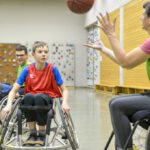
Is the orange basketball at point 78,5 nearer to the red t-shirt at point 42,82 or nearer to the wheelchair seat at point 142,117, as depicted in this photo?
the red t-shirt at point 42,82

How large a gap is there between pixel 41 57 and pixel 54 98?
1.42ft

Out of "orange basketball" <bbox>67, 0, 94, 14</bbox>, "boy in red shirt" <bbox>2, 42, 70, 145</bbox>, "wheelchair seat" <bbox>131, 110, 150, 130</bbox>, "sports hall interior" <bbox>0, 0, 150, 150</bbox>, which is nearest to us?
"wheelchair seat" <bbox>131, 110, 150, 130</bbox>

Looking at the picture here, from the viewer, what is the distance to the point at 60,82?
11.7 ft

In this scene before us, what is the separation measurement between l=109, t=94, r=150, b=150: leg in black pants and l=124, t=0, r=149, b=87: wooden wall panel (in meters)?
6.58

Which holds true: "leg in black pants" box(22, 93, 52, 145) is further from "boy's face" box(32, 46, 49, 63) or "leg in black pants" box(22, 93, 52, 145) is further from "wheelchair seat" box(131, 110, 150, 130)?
"wheelchair seat" box(131, 110, 150, 130)

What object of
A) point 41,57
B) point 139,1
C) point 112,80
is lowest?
point 112,80

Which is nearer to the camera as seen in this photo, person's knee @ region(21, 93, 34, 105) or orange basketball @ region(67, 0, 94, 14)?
person's knee @ region(21, 93, 34, 105)

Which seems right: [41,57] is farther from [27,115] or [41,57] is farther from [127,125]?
[127,125]

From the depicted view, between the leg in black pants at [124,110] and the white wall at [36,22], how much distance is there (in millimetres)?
13856

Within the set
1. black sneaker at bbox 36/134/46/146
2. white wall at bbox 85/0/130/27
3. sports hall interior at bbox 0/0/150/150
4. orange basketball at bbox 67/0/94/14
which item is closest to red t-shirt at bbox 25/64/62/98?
black sneaker at bbox 36/134/46/146

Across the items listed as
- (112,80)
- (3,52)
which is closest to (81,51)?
(3,52)

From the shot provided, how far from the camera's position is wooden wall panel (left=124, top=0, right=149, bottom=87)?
958 centimetres

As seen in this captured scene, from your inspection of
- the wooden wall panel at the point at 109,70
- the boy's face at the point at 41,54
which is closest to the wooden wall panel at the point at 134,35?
the wooden wall panel at the point at 109,70

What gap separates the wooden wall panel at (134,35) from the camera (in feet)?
31.4
